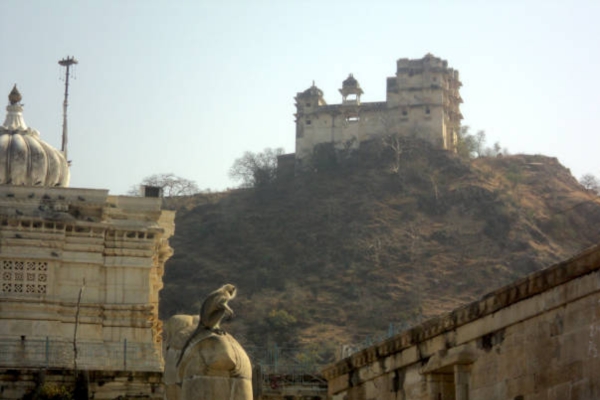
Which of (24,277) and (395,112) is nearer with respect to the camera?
(24,277)

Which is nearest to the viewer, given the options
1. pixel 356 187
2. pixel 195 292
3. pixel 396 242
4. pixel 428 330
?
pixel 428 330

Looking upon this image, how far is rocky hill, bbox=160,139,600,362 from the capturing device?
4070 inches

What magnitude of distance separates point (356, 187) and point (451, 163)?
9.25 m

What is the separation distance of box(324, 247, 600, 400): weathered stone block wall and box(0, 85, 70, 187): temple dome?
2080 centimetres

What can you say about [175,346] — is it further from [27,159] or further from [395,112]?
[395,112]

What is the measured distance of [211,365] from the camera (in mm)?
13047

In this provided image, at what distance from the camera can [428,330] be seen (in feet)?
51.8

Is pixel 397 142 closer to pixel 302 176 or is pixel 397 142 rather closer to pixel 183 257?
pixel 302 176

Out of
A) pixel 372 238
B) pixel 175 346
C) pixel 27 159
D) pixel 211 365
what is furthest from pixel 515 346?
pixel 372 238

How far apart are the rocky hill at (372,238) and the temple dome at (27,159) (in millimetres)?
58874

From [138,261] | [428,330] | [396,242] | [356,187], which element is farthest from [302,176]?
[428,330]

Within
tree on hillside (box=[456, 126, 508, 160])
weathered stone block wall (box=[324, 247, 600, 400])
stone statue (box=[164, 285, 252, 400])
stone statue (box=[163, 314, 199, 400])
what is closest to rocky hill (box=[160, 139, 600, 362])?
tree on hillside (box=[456, 126, 508, 160])

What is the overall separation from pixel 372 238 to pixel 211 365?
10409 centimetres

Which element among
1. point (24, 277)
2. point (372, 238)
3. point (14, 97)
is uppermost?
point (372, 238)
